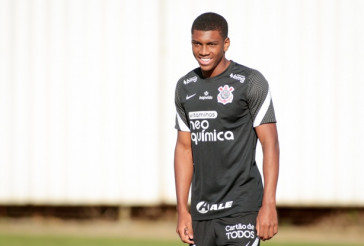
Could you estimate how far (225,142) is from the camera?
219 inches

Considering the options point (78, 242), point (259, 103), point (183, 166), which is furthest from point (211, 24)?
point (78, 242)

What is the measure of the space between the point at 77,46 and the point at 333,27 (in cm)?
354

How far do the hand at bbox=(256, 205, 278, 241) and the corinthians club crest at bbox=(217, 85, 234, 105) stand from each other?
73 cm

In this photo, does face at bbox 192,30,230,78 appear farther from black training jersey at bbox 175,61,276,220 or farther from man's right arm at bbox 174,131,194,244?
man's right arm at bbox 174,131,194,244

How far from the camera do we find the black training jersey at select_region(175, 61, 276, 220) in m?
5.52

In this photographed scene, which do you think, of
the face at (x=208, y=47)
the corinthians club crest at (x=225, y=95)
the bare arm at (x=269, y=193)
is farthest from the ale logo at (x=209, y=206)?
the face at (x=208, y=47)

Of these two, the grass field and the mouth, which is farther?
the grass field

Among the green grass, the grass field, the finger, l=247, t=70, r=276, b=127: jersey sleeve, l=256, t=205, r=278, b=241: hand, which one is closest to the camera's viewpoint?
l=256, t=205, r=278, b=241: hand

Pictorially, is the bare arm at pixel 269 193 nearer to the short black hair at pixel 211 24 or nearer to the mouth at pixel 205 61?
the mouth at pixel 205 61

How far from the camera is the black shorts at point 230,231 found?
5.48 metres

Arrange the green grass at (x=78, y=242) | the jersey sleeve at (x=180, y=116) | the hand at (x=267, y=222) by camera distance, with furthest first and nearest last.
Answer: the green grass at (x=78, y=242) → the jersey sleeve at (x=180, y=116) → the hand at (x=267, y=222)

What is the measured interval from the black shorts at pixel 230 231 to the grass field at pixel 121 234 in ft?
16.0

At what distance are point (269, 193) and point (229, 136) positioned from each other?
47 centimetres

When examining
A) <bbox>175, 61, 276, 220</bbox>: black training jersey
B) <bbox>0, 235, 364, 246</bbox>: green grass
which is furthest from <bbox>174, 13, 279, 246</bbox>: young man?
<bbox>0, 235, 364, 246</bbox>: green grass
